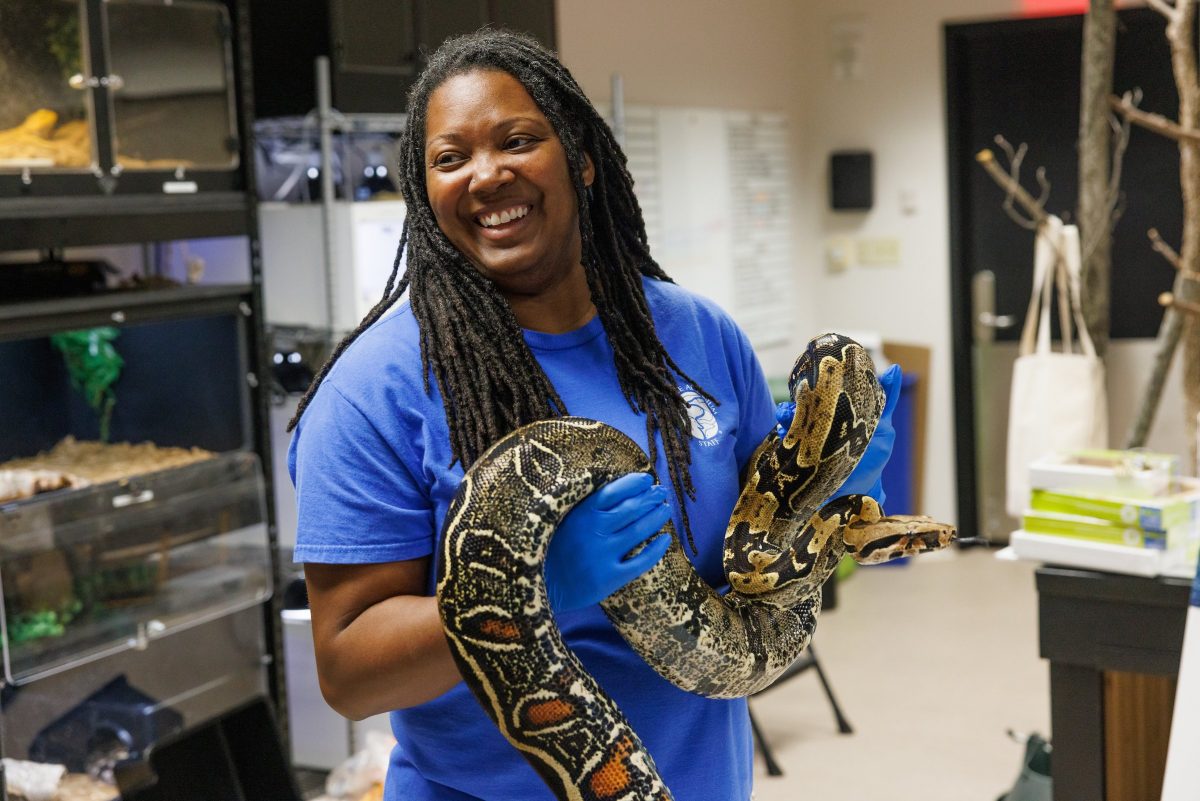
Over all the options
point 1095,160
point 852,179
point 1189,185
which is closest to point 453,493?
point 1189,185

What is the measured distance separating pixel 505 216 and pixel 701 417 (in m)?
0.36

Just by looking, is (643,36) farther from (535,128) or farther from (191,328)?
(535,128)

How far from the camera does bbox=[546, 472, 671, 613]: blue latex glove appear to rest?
4.34 feet

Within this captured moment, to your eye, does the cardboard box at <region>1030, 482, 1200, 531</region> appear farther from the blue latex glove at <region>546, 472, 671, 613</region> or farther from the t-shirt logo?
the blue latex glove at <region>546, 472, 671, 613</region>

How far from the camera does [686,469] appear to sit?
1539 mm

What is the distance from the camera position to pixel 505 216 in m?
1.44

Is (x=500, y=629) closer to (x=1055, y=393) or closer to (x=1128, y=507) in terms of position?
(x=1128, y=507)

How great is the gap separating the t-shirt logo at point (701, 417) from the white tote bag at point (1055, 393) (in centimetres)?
308

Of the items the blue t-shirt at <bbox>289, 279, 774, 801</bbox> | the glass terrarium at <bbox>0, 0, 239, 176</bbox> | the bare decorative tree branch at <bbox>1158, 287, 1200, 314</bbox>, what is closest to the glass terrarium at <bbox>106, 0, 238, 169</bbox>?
the glass terrarium at <bbox>0, 0, 239, 176</bbox>

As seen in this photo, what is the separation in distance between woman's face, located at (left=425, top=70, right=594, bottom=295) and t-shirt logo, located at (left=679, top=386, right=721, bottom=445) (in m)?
0.25

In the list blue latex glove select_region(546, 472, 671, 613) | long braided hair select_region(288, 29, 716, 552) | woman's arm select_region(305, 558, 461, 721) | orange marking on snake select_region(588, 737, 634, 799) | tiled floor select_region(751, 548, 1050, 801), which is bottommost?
tiled floor select_region(751, 548, 1050, 801)

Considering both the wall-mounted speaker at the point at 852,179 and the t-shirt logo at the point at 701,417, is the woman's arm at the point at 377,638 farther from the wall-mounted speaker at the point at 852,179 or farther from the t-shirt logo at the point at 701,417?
the wall-mounted speaker at the point at 852,179

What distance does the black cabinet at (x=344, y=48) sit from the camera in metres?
3.55

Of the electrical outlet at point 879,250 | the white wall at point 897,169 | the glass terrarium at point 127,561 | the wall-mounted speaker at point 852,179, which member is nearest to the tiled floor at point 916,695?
the white wall at point 897,169
